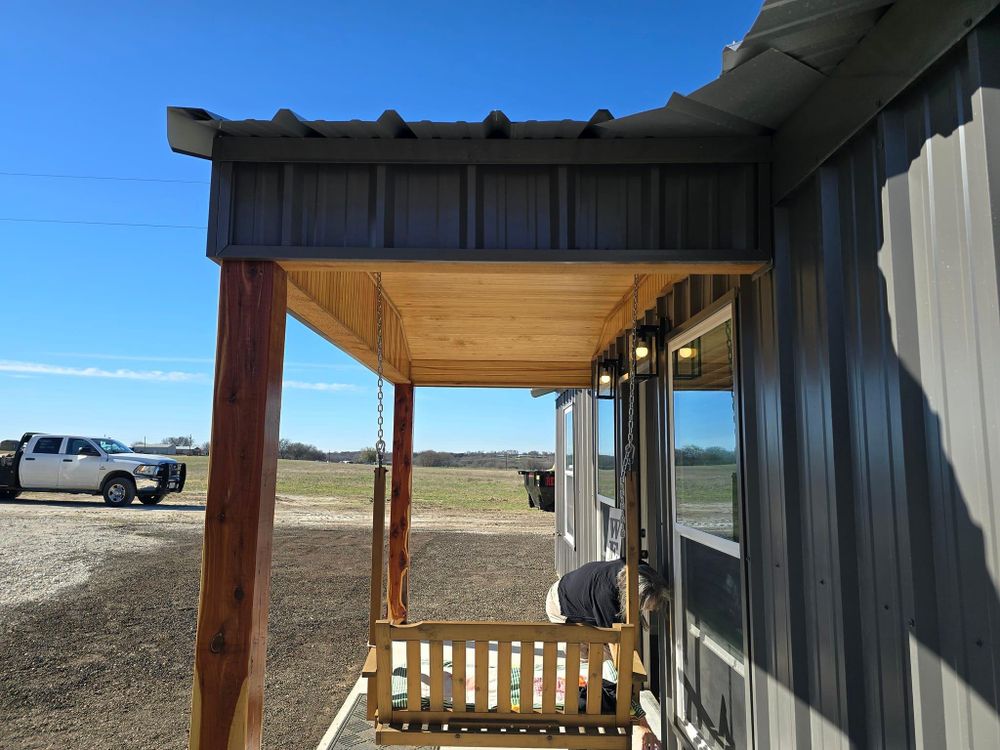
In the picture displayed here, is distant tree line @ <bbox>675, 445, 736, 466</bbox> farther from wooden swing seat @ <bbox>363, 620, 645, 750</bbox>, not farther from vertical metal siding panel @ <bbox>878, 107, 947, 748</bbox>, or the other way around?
vertical metal siding panel @ <bbox>878, 107, 947, 748</bbox>

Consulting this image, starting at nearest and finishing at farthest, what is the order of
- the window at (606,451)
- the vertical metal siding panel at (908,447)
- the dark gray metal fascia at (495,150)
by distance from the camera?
the vertical metal siding panel at (908,447) → the dark gray metal fascia at (495,150) → the window at (606,451)

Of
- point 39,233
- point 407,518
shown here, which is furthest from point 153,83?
point 39,233

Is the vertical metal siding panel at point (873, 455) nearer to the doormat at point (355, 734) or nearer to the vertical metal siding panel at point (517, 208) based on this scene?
the vertical metal siding panel at point (517, 208)

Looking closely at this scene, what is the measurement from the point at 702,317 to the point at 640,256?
2.59 ft

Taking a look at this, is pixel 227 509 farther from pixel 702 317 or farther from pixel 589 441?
pixel 589 441

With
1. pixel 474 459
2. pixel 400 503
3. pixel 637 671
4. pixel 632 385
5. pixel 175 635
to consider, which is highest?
pixel 632 385

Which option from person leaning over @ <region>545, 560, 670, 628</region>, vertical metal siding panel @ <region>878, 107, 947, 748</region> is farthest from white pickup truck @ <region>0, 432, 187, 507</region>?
vertical metal siding panel @ <region>878, 107, 947, 748</region>

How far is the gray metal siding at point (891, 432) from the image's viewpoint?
1.05 m

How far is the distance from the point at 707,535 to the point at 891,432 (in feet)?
4.72

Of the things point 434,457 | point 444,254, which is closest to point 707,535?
point 444,254

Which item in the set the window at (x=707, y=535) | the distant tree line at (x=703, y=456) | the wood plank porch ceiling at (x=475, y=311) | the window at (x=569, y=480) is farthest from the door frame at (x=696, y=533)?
the window at (x=569, y=480)

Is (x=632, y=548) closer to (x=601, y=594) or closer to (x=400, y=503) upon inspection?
(x=601, y=594)

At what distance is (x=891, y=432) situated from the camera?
1.29 meters

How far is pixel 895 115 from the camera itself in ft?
4.29
